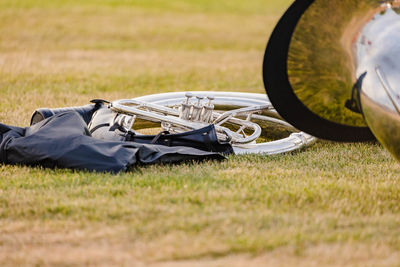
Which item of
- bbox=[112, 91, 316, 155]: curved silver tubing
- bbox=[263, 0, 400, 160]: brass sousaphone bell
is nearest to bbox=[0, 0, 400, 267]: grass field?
bbox=[112, 91, 316, 155]: curved silver tubing

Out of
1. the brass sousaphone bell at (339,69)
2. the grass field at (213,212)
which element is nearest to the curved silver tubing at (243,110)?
the grass field at (213,212)

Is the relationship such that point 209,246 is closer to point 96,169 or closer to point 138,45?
point 96,169

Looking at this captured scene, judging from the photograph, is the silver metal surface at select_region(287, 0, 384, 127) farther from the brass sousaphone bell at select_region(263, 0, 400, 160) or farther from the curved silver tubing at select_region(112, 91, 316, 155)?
the curved silver tubing at select_region(112, 91, 316, 155)

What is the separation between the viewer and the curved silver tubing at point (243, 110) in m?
4.02

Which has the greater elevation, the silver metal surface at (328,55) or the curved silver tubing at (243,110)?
the silver metal surface at (328,55)

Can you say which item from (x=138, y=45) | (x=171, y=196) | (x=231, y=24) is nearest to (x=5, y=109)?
(x=171, y=196)

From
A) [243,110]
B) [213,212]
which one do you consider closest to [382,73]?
[213,212]

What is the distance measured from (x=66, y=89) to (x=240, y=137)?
345cm

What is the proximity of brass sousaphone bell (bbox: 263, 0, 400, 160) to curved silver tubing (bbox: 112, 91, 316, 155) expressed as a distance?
0.69m

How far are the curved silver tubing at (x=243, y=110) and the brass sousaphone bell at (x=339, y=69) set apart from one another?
69 cm

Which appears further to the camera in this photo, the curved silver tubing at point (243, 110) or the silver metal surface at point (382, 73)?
the curved silver tubing at point (243, 110)

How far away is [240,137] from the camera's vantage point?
4105 mm

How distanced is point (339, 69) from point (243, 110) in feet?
4.05

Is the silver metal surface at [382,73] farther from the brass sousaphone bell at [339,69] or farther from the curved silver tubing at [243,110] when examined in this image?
the curved silver tubing at [243,110]
